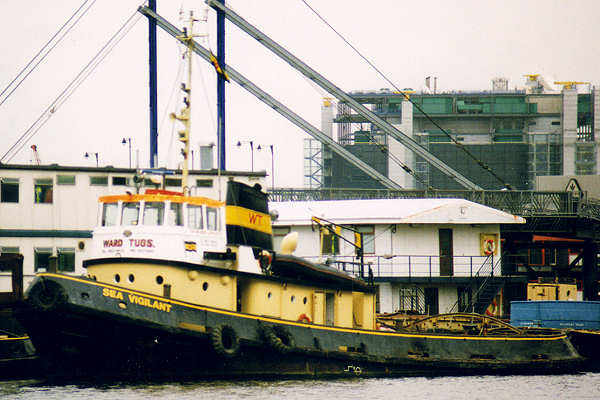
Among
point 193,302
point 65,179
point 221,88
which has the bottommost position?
point 193,302

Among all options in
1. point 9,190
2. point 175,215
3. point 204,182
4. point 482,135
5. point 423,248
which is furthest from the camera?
point 482,135

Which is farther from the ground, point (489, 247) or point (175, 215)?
point (175, 215)

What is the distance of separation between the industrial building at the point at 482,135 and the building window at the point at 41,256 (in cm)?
6316

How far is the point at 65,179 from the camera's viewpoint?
4075cm

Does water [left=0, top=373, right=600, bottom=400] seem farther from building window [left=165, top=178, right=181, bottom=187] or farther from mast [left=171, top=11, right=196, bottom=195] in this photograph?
building window [left=165, top=178, right=181, bottom=187]

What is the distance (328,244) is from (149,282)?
19.2 meters

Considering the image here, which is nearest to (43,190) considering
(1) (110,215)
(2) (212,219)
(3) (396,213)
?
(1) (110,215)

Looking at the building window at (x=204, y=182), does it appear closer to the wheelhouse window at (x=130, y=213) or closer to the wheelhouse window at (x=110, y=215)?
the wheelhouse window at (x=110, y=215)

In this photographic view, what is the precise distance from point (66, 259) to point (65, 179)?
3.41 m

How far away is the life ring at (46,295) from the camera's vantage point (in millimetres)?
25578

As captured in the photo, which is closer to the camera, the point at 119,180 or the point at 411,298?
the point at 119,180

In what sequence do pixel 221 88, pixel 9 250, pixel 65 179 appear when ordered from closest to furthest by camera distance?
pixel 9 250 → pixel 65 179 → pixel 221 88

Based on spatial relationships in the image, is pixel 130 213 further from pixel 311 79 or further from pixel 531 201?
pixel 311 79

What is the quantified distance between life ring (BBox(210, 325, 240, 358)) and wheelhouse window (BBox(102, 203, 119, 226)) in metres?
4.00
